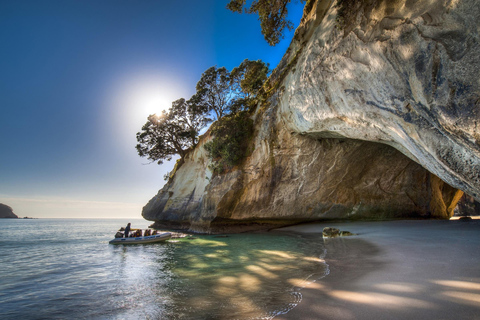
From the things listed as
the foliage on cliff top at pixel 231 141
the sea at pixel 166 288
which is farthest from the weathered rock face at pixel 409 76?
the foliage on cliff top at pixel 231 141

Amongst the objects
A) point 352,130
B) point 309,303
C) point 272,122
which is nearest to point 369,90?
point 352,130

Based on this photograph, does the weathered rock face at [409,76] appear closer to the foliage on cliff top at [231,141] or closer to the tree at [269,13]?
the tree at [269,13]

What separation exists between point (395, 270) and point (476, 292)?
169 centimetres

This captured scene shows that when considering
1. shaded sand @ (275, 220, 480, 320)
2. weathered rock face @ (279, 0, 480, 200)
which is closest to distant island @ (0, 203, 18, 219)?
weathered rock face @ (279, 0, 480, 200)

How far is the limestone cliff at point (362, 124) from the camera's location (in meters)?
4.76

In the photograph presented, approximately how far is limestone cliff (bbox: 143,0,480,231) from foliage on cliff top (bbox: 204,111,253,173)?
2.58ft

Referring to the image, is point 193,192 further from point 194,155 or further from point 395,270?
point 395,270

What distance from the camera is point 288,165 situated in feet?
53.0

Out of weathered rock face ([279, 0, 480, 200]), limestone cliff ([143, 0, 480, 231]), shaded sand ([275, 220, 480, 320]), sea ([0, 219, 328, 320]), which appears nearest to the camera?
shaded sand ([275, 220, 480, 320])

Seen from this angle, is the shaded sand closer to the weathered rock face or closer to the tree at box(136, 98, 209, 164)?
the weathered rock face

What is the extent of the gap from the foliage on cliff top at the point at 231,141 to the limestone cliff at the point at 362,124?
2.58 feet

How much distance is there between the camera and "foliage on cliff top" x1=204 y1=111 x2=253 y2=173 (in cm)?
1811

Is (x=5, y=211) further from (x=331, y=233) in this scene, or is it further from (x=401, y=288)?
(x=401, y=288)

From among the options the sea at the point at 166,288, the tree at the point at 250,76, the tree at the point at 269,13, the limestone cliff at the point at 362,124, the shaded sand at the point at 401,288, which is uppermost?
the tree at the point at 250,76
